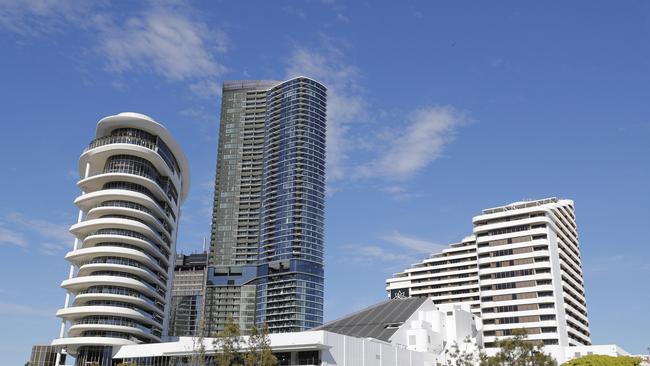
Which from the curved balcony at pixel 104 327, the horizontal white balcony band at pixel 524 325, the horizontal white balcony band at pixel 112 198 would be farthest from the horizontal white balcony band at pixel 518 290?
the horizontal white balcony band at pixel 112 198

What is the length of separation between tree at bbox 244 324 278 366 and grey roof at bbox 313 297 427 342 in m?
38.3

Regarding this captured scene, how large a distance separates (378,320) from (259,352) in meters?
49.9

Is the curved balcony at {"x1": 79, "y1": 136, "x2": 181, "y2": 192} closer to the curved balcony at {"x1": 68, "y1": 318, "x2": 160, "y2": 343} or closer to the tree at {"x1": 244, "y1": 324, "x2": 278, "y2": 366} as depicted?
the curved balcony at {"x1": 68, "y1": 318, "x2": 160, "y2": 343}

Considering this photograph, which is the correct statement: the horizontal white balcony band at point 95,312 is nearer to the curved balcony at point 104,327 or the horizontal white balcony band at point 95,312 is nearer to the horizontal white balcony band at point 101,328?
the curved balcony at point 104,327

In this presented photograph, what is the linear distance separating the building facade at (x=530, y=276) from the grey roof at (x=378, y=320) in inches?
754

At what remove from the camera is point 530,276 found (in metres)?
138

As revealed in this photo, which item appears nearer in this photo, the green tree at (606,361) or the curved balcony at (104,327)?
the green tree at (606,361)

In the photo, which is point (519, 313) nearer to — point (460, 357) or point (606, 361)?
point (606, 361)

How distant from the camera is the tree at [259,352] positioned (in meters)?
74.0

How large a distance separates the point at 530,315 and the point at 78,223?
315ft

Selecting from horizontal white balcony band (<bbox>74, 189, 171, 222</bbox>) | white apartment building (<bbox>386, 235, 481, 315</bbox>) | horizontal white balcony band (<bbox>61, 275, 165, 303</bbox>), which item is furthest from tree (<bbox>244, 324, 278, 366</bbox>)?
white apartment building (<bbox>386, 235, 481, 315</bbox>)

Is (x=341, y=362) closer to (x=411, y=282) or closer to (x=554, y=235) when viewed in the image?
(x=554, y=235)

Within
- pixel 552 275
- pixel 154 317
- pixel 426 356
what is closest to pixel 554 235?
pixel 552 275

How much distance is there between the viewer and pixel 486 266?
145m
